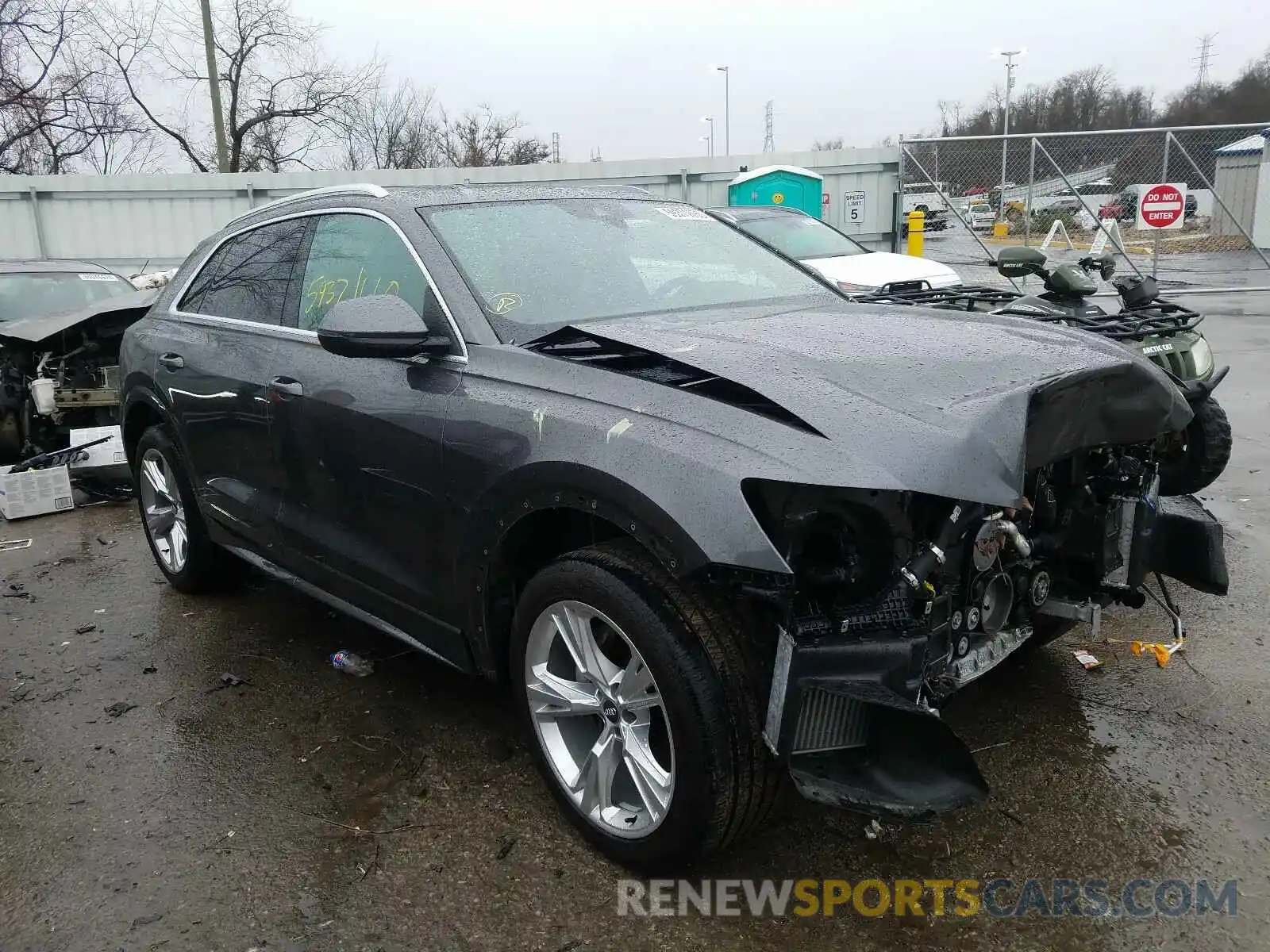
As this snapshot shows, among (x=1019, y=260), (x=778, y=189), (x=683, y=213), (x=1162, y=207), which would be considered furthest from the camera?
(x=778, y=189)

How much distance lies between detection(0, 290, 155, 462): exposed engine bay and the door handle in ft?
13.4

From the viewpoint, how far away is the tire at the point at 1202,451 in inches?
193

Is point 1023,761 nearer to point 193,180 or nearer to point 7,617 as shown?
point 7,617

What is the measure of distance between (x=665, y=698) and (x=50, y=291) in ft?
25.9

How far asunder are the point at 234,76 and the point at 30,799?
31023 mm

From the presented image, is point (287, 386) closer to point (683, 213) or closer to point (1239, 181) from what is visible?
point (683, 213)

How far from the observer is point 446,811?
2.96 m

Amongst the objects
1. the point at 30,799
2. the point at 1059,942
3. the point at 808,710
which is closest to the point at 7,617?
the point at 30,799

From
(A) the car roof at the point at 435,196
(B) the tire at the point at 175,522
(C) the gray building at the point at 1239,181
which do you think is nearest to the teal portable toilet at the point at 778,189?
(C) the gray building at the point at 1239,181

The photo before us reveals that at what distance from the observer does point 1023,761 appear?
3.10 meters

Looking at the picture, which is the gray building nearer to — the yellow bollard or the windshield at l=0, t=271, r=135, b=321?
the yellow bollard

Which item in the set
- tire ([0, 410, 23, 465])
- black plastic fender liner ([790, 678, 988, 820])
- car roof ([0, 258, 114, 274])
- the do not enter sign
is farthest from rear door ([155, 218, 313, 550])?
the do not enter sign

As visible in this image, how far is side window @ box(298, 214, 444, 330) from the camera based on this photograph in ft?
10.4

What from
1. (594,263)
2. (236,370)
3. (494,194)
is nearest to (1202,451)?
(594,263)
